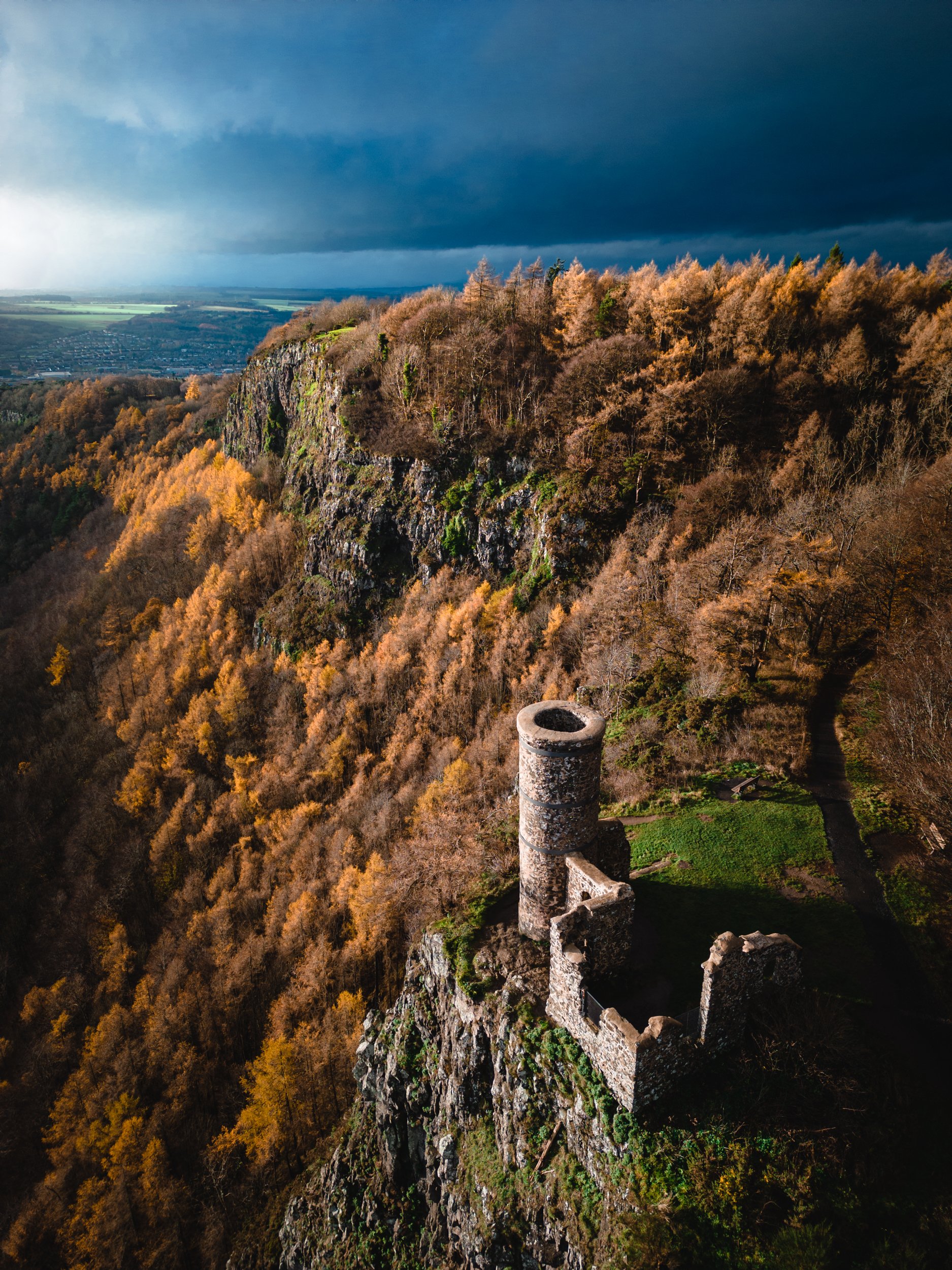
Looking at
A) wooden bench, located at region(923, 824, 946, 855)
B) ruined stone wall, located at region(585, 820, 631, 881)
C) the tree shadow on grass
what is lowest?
the tree shadow on grass

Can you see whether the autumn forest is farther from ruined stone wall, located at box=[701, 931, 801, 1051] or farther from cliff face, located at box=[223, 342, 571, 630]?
ruined stone wall, located at box=[701, 931, 801, 1051]

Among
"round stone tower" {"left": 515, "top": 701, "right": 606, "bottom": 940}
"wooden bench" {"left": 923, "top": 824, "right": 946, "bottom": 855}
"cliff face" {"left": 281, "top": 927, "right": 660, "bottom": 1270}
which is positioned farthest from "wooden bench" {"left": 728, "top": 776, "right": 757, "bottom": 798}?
"cliff face" {"left": 281, "top": 927, "right": 660, "bottom": 1270}

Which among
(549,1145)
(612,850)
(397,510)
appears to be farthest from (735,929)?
(397,510)

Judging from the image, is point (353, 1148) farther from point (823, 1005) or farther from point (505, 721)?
point (505, 721)

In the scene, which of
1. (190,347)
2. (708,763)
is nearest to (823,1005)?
(708,763)

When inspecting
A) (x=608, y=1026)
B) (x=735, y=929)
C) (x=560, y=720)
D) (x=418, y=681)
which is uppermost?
(x=560, y=720)

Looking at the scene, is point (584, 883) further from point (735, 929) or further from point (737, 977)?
point (735, 929)
